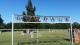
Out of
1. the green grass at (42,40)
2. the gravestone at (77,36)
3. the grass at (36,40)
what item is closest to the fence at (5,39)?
the grass at (36,40)

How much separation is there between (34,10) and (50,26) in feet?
42.3

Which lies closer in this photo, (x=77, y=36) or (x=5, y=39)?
(x=77, y=36)

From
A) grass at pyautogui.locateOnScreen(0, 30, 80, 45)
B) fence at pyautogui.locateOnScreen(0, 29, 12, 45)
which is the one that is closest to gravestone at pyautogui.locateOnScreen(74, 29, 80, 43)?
grass at pyautogui.locateOnScreen(0, 30, 80, 45)

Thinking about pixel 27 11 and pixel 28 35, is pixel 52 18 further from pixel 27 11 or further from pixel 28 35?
pixel 27 11

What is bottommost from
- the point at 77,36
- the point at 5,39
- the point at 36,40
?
the point at 5,39

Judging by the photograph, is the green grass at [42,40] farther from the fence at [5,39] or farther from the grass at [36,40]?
the fence at [5,39]

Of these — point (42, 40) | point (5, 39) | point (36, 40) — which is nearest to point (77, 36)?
point (36, 40)

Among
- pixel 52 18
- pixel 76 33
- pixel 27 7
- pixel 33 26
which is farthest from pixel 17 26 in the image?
pixel 52 18

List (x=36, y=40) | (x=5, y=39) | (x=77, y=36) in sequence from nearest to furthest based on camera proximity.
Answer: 1. (x=77, y=36)
2. (x=36, y=40)
3. (x=5, y=39)

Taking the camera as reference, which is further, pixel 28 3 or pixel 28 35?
pixel 28 3

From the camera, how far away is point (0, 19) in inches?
2132

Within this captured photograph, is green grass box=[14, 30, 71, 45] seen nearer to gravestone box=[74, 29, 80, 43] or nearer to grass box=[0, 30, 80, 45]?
grass box=[0, 30, 80, 45]

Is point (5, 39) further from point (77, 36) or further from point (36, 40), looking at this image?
point (77, 36)

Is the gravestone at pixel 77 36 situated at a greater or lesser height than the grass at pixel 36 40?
greater
